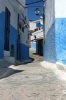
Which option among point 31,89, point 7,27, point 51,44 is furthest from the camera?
point 7,27

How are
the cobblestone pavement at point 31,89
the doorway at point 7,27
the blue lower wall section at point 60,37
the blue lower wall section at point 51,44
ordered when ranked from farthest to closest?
1. the doorway at point 7,27
2. the blue lower wall section at point 51,44
3. the blue lower wall section at point 60,37
4. the cobblestone pavement at point 31,89

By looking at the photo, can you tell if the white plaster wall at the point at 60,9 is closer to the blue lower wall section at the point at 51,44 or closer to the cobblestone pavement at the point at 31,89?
the blue lower wall section at the point at 51,44

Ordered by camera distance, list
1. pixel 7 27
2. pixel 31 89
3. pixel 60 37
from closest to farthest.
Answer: pixel 31 89
pixel 60 37
pixel 7 27

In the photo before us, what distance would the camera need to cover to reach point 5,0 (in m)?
15.2

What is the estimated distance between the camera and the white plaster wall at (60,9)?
1154 cm

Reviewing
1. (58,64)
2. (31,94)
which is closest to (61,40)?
(58,64)

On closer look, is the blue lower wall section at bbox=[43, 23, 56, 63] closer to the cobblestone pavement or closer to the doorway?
the doorway

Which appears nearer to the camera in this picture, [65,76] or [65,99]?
[65,99]

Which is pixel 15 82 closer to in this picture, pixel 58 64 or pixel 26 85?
pixel 26 85

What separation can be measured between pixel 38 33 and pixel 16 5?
21.1 meters

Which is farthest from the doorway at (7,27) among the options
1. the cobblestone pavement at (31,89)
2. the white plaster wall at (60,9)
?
the cobblestone pavement at (31,89)

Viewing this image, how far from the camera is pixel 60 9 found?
11.6 m

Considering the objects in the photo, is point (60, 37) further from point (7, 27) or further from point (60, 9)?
point (7, 27)

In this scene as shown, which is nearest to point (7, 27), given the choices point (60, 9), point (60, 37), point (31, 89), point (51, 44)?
point (51, 44)
